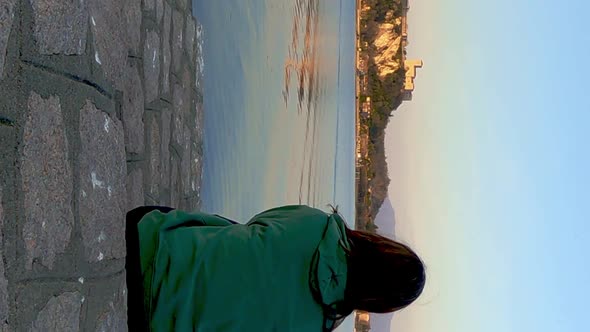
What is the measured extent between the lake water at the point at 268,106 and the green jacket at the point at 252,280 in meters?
1.77

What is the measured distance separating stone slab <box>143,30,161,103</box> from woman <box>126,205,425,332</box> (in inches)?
28.7

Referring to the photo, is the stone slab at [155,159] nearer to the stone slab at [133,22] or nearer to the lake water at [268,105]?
the stone slab at [133,22]

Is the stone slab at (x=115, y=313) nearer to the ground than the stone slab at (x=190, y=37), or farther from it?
nearer to the ground

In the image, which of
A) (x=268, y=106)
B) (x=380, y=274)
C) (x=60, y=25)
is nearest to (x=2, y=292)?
(x=60, y=25)

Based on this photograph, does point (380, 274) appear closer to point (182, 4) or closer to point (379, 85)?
point (182, 4)

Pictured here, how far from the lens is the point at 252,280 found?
58.5 inches

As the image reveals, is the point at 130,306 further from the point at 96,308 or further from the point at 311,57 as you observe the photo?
the point at 311,57

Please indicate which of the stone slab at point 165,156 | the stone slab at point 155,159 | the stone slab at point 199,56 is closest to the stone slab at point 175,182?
the stone slab at point 165,156

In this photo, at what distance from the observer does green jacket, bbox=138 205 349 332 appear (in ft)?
4.87

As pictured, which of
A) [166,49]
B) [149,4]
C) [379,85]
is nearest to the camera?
[149,4]

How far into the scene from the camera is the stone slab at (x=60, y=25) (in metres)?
1.22

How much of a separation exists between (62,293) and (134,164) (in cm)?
75

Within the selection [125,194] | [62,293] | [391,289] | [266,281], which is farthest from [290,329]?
[125,194]

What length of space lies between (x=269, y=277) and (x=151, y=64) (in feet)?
3.31
